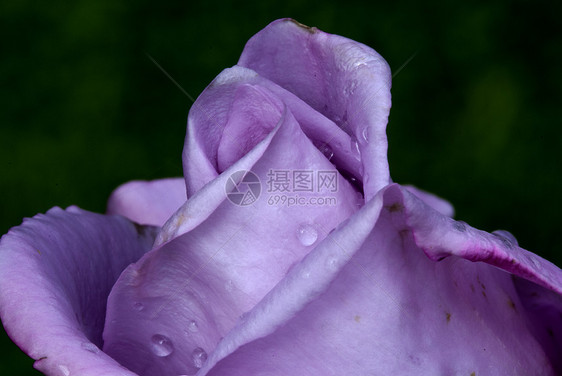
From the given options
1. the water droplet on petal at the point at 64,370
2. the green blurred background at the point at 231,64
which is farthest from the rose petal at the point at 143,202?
the water droplet on petal at the point at 64,370

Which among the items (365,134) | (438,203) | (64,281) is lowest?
(438,203)

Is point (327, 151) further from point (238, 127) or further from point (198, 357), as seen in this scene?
point (198, 357)

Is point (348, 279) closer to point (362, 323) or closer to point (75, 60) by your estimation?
point (362, 323)

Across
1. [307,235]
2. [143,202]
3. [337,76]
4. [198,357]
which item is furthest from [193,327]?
[143,202]

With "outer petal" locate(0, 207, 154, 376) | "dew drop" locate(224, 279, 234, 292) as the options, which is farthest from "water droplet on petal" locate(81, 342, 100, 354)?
"dew drop" locate(224, 279, 234, 292)

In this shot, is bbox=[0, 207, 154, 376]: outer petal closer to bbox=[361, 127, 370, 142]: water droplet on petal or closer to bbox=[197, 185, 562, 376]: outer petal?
bbox=[197, 185, 562, 376]: outer petal

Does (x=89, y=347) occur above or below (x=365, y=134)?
below

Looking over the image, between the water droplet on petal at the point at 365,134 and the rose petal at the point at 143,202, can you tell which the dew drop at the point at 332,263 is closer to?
the water droplet on petal at the point at 365,134
